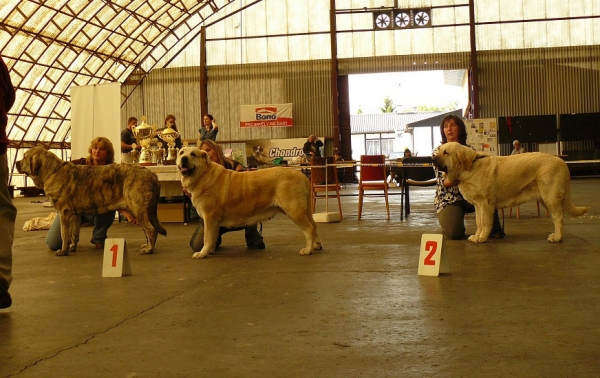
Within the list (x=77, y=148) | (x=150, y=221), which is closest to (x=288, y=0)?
(x=77, y=148)

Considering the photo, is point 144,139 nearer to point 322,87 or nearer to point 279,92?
point 279,92

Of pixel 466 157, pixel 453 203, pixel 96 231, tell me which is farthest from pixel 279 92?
pixel 466 157

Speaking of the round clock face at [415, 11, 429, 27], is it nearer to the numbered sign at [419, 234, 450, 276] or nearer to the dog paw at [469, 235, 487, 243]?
the dog paw at [469, 235, 487, 243]

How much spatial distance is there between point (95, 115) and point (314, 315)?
7564mm

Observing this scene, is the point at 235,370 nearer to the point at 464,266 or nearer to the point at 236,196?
the point at 464,266

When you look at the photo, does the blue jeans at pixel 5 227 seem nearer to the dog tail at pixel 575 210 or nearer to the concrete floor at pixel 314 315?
the concrete floor at pixel 314 315

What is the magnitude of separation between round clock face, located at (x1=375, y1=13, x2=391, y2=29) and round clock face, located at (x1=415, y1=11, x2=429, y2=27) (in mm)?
1022

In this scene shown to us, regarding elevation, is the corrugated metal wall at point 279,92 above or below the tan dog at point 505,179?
above

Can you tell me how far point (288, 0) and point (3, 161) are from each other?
2384cm

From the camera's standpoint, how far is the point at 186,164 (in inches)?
240

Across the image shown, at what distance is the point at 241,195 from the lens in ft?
20.3

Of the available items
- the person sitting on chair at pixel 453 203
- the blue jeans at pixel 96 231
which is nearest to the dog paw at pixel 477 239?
the person sitting on chair at pixel 453 203

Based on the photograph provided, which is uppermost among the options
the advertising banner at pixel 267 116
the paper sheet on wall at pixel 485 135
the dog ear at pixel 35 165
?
the advertising banner at pixel 267 116

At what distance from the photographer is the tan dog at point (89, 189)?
666 centimetres
